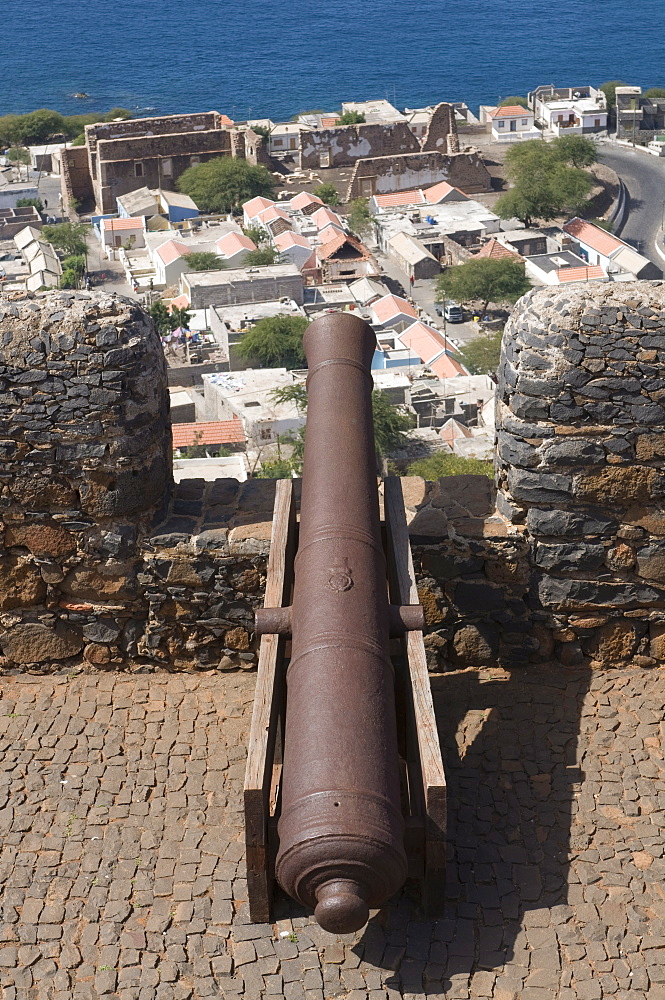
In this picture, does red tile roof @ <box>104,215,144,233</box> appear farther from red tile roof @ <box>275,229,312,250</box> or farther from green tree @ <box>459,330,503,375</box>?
green tree @ <box>459,330,503,375</box>

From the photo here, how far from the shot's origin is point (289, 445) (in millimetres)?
34750

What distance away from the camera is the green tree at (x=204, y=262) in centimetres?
5159

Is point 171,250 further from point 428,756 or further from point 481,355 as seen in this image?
point 428,756

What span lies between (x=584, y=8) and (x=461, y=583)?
515 feet

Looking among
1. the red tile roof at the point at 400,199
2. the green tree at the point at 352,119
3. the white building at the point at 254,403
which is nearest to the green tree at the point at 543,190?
the red tile roof at the point at 400,199

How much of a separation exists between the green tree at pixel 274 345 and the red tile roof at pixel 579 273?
1254cm

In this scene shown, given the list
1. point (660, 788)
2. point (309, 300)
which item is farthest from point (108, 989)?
point (309, 300)

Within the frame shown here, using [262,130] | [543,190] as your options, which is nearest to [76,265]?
[262,130]

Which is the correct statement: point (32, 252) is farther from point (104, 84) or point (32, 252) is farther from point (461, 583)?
point (104, 84)

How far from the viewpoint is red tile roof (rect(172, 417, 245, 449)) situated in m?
34.0

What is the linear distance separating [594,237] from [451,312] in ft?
30.9

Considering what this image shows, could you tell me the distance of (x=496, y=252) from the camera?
5359 centimetres

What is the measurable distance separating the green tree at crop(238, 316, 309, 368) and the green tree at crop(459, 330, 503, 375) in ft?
20.3

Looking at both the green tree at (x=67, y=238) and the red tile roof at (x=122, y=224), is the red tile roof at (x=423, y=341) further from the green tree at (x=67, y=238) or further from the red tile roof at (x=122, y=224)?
the red tile roof at (x=122, y=224)
